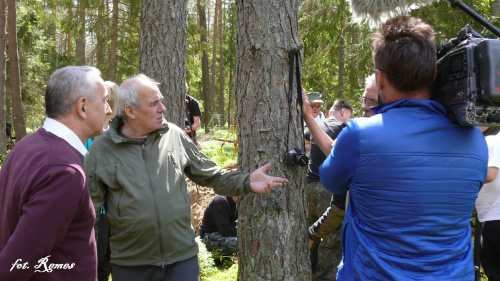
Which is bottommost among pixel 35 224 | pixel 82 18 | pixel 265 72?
pixel 35 224

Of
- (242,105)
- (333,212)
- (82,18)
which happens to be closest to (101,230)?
(242,105)

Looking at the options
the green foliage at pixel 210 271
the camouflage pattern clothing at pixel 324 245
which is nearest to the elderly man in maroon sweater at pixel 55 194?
the camouflage pattern clothing at pixel 324 245

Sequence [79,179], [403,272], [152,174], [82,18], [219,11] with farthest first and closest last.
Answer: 1. [219,11]
2. [82,18]
3. [152,174]
4. [79,179]
5. [403,272]

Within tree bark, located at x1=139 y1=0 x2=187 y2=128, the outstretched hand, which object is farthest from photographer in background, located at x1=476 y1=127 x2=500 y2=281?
tree bark, located at x1=139 y1=0 x2=187 y2=128

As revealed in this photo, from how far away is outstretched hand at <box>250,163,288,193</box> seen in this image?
2.96 m

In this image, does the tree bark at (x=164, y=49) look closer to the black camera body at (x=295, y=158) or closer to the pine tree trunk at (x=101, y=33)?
the black camera body at (x=295, y=158)

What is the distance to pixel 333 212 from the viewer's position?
4.23 m

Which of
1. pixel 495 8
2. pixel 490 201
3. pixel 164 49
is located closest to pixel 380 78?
pixel 490 201

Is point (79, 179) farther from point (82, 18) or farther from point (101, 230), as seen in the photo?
point (82, 18)

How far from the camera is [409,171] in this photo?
1.88 m

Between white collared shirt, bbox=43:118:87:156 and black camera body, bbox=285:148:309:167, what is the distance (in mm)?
1524

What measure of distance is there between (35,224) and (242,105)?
71.2 inches

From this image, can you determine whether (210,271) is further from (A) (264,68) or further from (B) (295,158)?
(A) (264,68)

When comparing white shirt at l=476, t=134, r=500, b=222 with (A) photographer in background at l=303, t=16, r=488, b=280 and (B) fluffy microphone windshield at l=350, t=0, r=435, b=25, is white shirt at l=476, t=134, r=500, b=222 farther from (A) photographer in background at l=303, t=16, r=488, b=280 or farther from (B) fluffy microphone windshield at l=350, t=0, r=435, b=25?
(A) photographer in background at l=303, t=16, r=488, b=280
